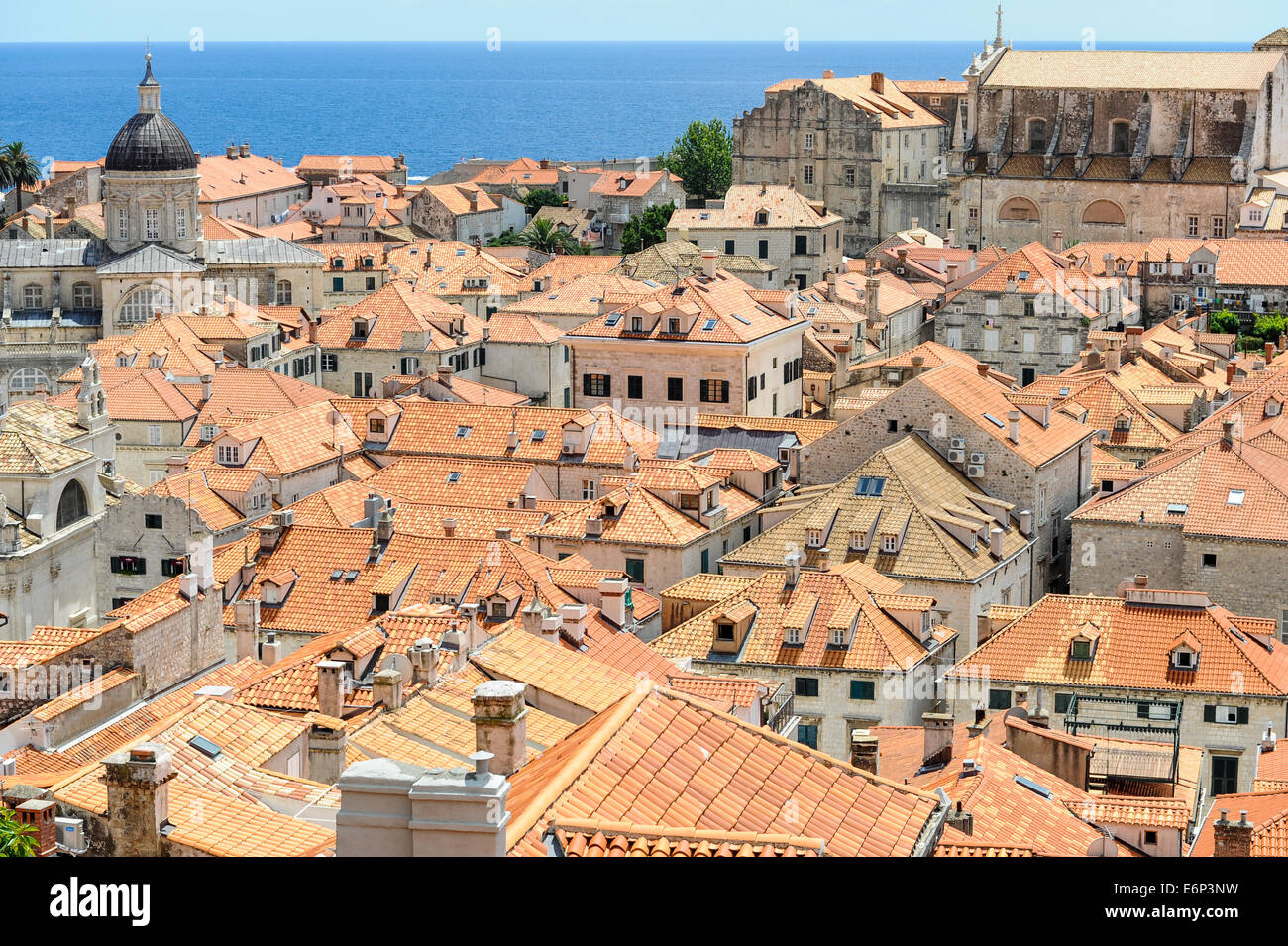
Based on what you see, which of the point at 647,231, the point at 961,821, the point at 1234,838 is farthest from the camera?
the point at 647,231

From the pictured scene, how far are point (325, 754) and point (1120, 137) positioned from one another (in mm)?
83601

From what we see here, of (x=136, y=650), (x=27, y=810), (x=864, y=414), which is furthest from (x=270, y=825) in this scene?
(x=864, y=414)

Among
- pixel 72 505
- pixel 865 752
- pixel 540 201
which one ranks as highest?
pixel 865 752

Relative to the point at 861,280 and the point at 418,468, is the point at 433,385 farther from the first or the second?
the point at 861,280

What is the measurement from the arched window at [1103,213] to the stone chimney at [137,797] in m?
85.3

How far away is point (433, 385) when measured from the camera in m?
63.5

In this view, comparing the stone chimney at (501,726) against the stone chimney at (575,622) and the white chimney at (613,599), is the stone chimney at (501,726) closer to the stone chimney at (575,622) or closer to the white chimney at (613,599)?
the stone chimney at (575,622)

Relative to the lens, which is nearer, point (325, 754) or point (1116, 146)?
point (325, 754)

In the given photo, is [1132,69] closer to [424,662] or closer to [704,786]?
[424,662]

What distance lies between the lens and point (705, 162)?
126m

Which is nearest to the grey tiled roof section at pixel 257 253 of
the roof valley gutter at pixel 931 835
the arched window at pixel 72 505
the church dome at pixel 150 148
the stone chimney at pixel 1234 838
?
the church dome at pixel 150 148

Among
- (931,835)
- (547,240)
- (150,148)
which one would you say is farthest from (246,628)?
(547,240)

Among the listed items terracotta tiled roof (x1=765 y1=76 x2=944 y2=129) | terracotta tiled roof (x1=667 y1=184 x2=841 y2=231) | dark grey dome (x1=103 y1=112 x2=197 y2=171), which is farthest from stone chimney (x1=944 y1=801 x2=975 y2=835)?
terracotta tiled roof (x1=765 y1=76 x2=944 y2=129)
